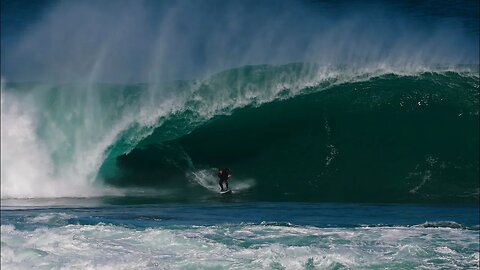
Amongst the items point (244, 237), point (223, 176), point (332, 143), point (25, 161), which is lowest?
point (244, 237)

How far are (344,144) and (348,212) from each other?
5524 mm

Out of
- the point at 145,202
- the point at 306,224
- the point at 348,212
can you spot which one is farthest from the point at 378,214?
the point at 145,202

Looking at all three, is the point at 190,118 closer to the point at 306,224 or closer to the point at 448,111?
the point at 448,111

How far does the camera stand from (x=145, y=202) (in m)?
17.0

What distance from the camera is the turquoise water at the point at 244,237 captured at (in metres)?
9.29

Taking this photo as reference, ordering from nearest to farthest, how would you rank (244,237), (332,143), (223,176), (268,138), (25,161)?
1. (244,237)
2. (223,176)
3. (332,143)
4. (268,138)
5. (25,161)

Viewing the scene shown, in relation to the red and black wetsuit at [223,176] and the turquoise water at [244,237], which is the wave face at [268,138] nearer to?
the red and black wetsuit at [223,176]

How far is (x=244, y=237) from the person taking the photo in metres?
10.9

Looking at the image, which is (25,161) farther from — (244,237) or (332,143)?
(244,237)

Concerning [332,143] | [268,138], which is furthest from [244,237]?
[268,138]

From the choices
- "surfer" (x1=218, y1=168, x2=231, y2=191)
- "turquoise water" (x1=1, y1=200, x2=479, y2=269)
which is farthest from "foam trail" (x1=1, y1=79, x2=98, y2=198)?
"turquoise water" (x1=1, y1=200, x2=479, y2=269)

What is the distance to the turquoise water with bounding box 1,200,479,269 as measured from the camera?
929 centimetres

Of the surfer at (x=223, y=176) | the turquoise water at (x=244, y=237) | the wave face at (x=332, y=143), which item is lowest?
the turquoise water at (x=244, y=237)

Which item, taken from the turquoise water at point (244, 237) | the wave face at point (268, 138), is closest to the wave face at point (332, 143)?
the wave face at point (268, 138)
